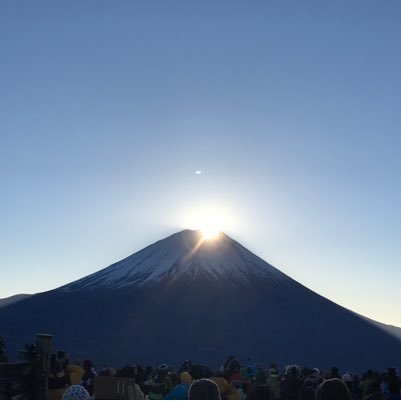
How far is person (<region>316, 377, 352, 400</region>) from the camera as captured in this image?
6.02 m

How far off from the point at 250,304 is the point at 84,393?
10920cm

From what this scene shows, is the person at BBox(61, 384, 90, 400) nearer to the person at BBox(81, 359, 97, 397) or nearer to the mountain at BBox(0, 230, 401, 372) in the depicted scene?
the person at BBox(81, 359, 97, 397)

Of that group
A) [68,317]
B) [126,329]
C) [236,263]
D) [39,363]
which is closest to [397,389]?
[39,363]

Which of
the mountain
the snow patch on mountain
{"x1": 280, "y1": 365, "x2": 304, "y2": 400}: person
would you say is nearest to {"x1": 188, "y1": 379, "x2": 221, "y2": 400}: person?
{"x1": 280, "y1": 365, "x2": 304, "y2": 400}: person

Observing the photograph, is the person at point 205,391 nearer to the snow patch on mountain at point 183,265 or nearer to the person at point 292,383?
the person at point 292,383

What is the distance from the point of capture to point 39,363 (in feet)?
26.4

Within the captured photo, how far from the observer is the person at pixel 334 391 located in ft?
19.7

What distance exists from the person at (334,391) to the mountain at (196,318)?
3315 inches

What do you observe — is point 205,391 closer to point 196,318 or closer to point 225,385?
point 225,385

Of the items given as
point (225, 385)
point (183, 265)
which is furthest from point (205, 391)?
point (183, 265)

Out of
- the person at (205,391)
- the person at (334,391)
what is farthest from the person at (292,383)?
the person at (205,391)

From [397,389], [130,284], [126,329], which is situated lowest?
[397,389]

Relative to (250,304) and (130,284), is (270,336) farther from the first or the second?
(130,284)

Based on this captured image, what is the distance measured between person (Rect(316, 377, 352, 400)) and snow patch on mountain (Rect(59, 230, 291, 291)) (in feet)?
377
